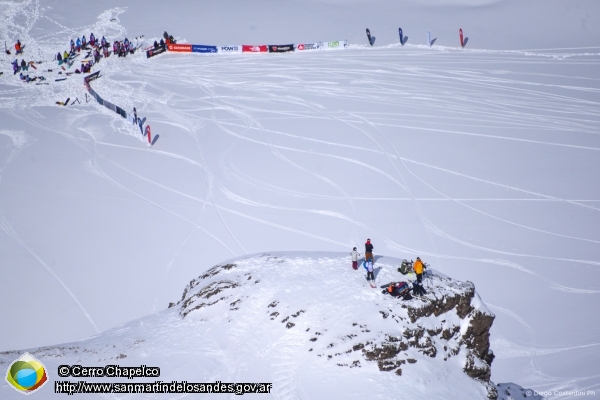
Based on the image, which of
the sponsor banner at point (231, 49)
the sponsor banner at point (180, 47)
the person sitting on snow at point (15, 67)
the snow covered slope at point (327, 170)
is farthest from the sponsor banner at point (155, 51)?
the person sitting on snow at point (15, 67)

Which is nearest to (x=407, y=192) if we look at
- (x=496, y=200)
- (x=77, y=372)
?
(x=496, y=200)

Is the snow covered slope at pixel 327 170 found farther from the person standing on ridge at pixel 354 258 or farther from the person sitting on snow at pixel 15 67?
the person standing on ridge at pixel 354 258

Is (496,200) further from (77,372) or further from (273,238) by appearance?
(77,372)

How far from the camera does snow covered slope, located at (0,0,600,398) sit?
63.1ft

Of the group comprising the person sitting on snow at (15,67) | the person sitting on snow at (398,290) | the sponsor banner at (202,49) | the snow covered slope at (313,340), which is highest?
the sponsor banner at (202,49)

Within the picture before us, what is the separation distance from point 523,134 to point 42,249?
65.1ft

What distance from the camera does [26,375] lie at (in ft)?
45.7

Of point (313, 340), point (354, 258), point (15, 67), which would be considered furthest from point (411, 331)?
point (15, 67)

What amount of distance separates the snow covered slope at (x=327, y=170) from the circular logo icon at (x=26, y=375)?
3.54 metres

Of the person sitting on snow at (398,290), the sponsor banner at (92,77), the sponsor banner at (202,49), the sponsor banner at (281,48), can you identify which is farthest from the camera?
the sponsor banner at (202,49)

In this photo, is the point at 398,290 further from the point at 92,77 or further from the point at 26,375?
the point at 92,77

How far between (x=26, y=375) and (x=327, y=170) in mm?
15301

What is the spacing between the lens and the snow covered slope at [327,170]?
19.2 metres

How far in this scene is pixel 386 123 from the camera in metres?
30.6
